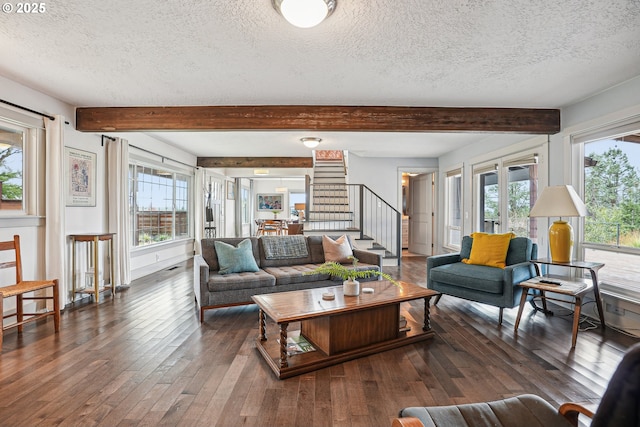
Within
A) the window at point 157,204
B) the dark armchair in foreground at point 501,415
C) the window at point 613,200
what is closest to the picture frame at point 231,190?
the window at point 157,204

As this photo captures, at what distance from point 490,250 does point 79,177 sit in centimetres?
530

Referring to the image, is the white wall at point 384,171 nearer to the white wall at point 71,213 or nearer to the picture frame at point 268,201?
the white wall at point 71,213

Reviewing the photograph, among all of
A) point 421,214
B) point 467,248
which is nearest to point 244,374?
point 467,248

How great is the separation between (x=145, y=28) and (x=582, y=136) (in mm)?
4569

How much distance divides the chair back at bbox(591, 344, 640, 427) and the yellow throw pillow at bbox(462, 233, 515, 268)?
3.23 m

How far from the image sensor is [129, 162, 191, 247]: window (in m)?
5.83

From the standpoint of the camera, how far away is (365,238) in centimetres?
680

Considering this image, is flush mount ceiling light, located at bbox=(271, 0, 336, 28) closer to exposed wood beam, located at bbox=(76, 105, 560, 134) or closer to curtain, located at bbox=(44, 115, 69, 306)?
exposed wood beam, located at bbox=(76, 105, 560, 134)

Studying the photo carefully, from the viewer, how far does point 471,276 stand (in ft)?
11.9

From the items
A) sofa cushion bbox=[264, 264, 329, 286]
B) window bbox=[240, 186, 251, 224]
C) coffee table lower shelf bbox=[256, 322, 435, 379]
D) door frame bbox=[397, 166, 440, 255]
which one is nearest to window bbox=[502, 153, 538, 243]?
door frame bbox=[397, 166, 440, 255]

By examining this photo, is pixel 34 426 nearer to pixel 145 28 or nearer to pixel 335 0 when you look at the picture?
pixel 145 28

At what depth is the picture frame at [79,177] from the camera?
161 inches

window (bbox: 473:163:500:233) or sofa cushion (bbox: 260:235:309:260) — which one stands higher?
window (bbox: 473:163:500:233)

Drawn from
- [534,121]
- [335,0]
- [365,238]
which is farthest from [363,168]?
[335,0]
